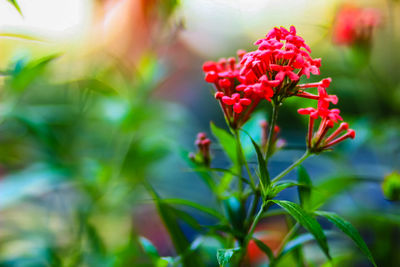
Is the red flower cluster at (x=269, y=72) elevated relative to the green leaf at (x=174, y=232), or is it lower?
elevated

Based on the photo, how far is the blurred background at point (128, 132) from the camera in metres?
0.66

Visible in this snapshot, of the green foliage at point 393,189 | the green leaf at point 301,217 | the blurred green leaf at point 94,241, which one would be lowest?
the blurred green leaf at point 94,241

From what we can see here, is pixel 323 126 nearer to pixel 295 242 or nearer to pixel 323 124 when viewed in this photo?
pixel 323 124

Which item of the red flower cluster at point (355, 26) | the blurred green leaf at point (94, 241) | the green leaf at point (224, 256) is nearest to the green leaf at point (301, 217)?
the green leaf at point (224, 256)

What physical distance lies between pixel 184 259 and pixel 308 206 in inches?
6.3

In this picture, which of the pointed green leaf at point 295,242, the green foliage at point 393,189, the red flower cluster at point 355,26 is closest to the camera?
the pointed green leaf at point 295,242

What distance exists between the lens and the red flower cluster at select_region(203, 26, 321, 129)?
341 mm

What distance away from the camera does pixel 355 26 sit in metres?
0.80

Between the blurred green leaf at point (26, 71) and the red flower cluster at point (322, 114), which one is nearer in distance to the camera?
the red flower cluster at point (322, 114)

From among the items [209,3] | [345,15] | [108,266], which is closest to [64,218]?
[108,266]

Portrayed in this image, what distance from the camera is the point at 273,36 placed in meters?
0.38

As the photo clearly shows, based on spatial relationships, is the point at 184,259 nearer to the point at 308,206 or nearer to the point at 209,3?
the point at 308,206

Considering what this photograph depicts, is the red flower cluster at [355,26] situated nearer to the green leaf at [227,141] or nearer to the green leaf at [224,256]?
the green leaf at [227,141]

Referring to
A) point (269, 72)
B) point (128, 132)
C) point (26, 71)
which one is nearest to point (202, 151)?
point (269, 72)
